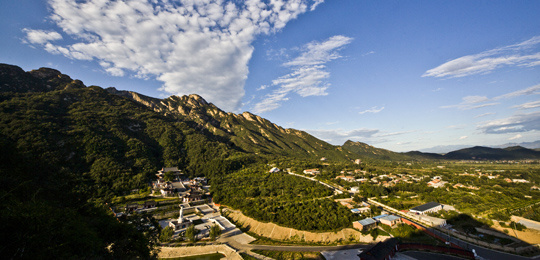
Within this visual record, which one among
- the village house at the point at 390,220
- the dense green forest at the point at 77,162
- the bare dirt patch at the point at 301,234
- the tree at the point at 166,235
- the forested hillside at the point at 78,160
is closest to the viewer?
the dense green forest at the point at 77,162

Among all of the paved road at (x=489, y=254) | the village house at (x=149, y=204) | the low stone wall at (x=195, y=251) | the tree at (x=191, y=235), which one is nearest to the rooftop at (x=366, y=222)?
the paved road at (x=489, y=254)

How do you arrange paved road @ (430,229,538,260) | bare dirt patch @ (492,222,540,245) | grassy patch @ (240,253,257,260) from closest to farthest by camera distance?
1. paved road @ (430,229,538,260)
2. grassy patch @ (240,253,257,260)
3. bare dirt patch @ (492,222,540,245)

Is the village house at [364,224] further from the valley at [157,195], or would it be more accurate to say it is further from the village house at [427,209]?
the village house at [427,209]

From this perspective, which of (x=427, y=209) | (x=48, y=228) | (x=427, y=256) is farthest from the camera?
(x=427, y=209)

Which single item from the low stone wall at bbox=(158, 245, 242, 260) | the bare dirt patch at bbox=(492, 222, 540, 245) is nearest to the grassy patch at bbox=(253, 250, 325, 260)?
the low stone wall at bbox=(158, 245, 242, 260)

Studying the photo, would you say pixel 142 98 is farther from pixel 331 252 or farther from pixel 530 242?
pixel 530 242

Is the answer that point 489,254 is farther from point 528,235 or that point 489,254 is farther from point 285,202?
point 285,202

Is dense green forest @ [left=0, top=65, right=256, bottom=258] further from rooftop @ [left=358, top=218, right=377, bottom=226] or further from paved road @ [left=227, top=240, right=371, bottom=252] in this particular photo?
rooftop @ [left=358, top=218, right=377, bottom=226]

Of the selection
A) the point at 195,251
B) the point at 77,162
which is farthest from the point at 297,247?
the point at 77,162
